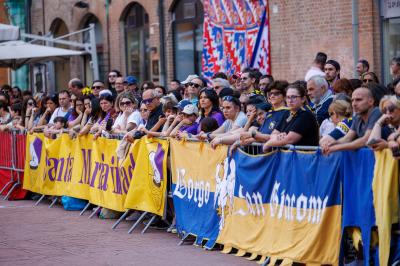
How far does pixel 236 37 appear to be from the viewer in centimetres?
2177

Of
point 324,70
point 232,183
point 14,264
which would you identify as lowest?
point 14,264

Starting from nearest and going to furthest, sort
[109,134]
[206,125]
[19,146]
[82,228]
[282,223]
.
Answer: [282,223] < [206,125] < [82,228] < [109,134] < [19,146]

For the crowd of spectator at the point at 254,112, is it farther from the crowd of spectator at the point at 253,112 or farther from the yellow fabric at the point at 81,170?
the yellow fabric at the point at 81,170

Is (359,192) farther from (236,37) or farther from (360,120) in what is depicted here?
(236,37)

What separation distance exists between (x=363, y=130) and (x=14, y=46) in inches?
631

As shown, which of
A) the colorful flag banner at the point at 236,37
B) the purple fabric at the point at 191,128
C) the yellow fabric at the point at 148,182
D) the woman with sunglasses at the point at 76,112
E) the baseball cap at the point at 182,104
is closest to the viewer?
the purple fabric at the point at 191,128

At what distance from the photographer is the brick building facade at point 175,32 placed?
734 inches

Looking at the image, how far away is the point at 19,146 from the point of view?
1805 cm

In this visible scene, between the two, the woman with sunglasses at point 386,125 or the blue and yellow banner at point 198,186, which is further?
the blue and yellow banner at point 198,186

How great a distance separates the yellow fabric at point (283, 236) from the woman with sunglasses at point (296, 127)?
737 millimetres

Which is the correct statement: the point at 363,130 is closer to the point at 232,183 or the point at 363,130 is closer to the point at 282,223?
the point at 282,223

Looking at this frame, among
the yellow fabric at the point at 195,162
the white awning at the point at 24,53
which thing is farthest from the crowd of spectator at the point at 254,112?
the white awning at the point at 24,53

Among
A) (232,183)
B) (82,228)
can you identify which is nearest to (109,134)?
(82,228)

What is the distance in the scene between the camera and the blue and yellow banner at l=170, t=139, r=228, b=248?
37.8ft
